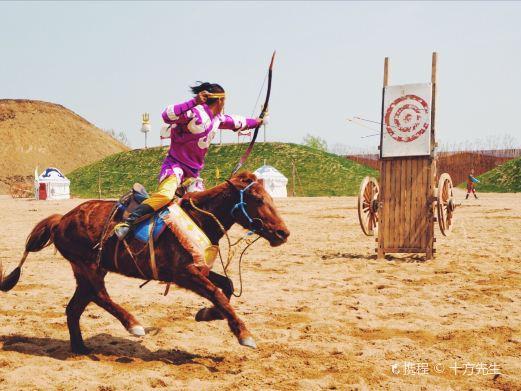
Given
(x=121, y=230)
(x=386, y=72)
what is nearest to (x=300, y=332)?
(x=121, y=230)

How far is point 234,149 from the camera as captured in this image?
190 ft

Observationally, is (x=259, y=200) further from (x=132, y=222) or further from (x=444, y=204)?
(x=444, y=204)

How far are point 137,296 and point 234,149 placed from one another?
50546 mm

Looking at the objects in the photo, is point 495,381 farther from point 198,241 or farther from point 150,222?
point 150,222

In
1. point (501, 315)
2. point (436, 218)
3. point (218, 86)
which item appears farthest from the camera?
point (436, 218)

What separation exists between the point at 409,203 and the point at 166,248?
7.30 m

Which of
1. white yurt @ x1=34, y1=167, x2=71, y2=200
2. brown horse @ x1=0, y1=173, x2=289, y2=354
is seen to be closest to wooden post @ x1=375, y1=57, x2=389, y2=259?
brown horse @ x1=0, y1=173, x2=289, y2=354

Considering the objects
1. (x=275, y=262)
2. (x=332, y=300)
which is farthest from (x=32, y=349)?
(x=275, y=262)

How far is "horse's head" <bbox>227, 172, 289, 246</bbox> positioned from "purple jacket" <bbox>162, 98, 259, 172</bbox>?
0.67m

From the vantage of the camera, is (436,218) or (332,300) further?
(436,218)

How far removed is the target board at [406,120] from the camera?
1102 centimetres

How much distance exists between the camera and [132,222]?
17.3 ft

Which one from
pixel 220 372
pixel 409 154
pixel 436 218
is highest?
pixel 409 154

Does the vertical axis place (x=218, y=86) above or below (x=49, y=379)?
above
